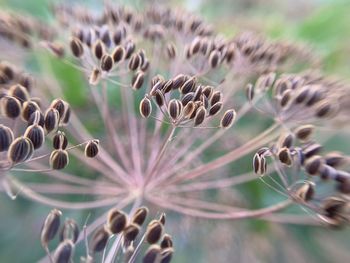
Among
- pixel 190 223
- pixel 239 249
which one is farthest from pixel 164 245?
pixel 239 249

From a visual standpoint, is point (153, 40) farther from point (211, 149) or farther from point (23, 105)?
point (23, 105)

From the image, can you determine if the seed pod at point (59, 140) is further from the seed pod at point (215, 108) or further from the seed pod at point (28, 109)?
the seed pod at point (215, 108)

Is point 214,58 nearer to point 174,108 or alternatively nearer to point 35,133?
point 174,108

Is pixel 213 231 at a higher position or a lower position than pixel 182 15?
lower

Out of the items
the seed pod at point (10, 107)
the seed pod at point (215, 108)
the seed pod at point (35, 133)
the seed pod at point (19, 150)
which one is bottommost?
the seed pod at point (19, 150)

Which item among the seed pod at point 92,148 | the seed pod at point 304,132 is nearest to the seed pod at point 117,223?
the seed pod at point 92,148

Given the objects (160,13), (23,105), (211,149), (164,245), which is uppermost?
(160,13)
